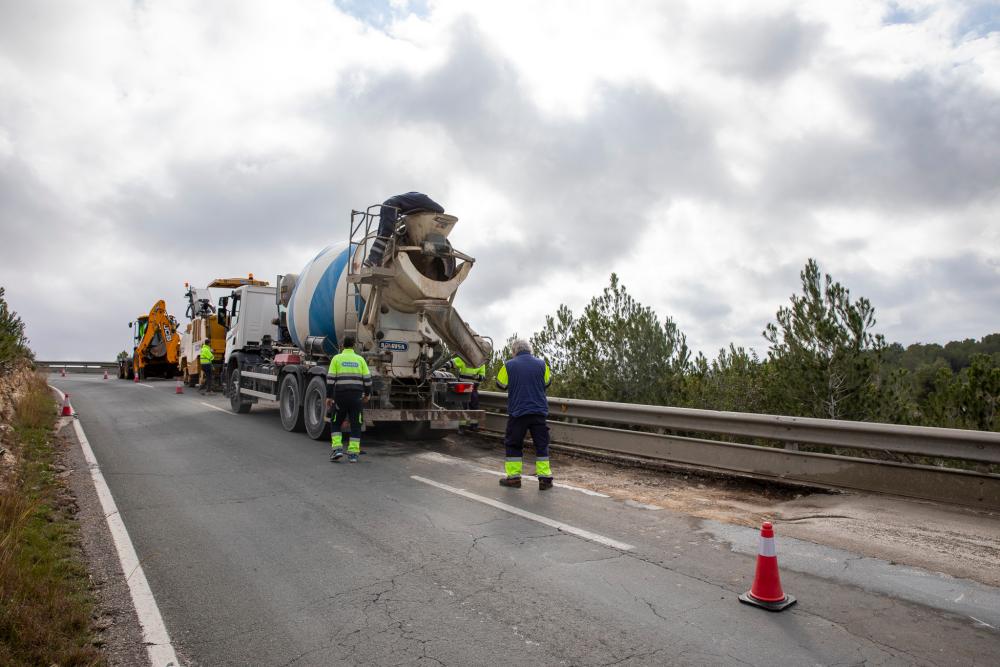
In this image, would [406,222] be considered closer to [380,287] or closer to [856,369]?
[380,287]

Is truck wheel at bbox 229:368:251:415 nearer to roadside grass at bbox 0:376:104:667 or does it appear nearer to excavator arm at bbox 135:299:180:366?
roadside grass at bbox 0:376:104:667

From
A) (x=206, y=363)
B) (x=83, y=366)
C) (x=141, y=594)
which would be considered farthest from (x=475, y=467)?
(x=83, y=366)

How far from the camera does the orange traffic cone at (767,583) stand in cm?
387

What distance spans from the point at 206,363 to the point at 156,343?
962cm

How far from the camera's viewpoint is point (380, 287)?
32.7 ft

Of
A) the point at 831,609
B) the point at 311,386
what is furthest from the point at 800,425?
the point at 311,386

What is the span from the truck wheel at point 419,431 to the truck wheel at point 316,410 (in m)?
1.39

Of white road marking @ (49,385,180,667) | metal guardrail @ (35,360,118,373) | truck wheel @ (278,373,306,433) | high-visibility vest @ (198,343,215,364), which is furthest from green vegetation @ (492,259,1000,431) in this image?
metal guardrail @ (35,360,118,373)

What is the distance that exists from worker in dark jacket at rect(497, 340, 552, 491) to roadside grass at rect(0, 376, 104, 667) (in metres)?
4.09

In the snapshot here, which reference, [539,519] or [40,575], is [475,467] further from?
[40,575]

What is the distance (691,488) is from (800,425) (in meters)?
1.33

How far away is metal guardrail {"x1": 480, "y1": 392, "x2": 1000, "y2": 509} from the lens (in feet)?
19.5

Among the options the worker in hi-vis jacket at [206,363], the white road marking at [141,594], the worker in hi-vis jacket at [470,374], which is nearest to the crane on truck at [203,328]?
the worker in hi-vis jacket at [206,363]

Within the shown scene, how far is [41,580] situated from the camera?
13.2 feet
